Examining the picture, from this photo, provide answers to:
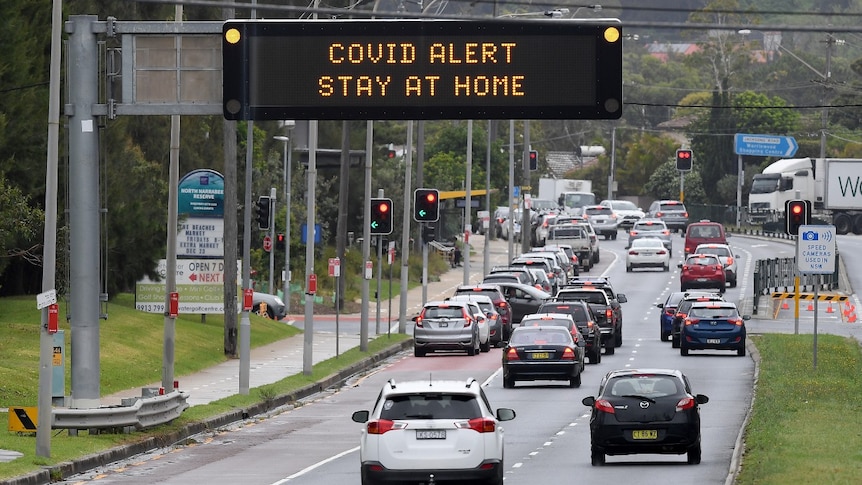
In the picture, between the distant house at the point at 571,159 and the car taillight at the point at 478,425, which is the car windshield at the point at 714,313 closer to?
the car taillight at the point at 478,425

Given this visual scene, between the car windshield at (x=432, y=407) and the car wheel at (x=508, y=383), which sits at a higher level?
the car windshield at (x=432, y=407)

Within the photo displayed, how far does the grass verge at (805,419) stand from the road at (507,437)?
63cm

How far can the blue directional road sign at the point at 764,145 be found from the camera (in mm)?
128875

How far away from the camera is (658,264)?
84.7m

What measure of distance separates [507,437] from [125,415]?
646cm

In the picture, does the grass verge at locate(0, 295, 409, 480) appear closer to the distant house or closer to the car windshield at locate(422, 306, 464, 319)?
the car windshield at locate(422, 306, 464, 319)

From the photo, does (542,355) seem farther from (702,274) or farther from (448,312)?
(702,274)

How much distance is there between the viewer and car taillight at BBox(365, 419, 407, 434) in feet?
65.6

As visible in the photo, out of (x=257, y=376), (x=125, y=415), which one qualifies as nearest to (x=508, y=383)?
(x=257, y=376)

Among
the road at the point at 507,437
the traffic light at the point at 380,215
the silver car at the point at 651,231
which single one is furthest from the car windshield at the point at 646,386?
the silver car at the point at 651,231

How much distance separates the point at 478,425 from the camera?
65.6 ft

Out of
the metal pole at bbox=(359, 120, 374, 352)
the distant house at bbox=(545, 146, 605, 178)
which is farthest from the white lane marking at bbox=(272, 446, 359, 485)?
the distant house at bbox=(545, 146, 605, 178)

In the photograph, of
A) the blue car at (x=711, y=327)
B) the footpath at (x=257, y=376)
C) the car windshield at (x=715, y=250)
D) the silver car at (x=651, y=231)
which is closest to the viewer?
the footpath at (x=257, y=376)

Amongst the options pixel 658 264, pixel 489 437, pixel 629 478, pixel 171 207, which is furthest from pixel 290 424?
pixel 658 264
